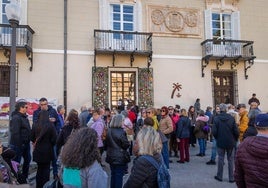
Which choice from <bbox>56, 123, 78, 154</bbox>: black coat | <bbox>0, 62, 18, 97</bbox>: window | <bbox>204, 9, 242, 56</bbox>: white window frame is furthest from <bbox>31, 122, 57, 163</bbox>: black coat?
<bbox>204, 9, 242, 56</bbox>: white window frame

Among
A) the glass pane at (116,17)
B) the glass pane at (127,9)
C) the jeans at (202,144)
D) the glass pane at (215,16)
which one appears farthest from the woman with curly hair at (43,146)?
the glass pane at (215,16)

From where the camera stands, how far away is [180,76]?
1719cm

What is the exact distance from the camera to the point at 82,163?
300 cm

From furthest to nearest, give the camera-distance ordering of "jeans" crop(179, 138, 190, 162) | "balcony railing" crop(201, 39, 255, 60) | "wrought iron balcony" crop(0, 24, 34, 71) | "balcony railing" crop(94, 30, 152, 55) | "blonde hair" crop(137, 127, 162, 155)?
"balcony railing" crop(201, 39, 255, 60)
"balcony railing" crop(94, 30, 152, 55)
"wrought iron balcony" crop(0, 24, 34, 71)
"jeans" crop(179, 138, 190, 162)
"blonde hair" crop(137, 127, 162, 155)

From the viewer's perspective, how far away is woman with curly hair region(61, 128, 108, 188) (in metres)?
3.00

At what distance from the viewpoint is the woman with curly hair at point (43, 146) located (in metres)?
6.27

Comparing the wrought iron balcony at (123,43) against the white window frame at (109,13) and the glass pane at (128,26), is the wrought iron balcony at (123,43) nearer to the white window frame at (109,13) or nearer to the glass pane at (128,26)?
the white window frame at (109,13)

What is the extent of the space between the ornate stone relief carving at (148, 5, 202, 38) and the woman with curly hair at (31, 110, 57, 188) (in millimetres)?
11578

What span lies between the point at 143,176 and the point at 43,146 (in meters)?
3.26

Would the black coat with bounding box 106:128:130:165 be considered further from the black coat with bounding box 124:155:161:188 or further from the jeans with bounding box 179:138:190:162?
the jeans with bounding box 179:138:190:162

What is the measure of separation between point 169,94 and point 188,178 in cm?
886

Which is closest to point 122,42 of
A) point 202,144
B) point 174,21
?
point 174,21

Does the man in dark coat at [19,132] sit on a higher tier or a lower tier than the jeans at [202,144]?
higher

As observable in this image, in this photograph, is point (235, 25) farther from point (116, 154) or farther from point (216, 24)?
point (116, 154)
